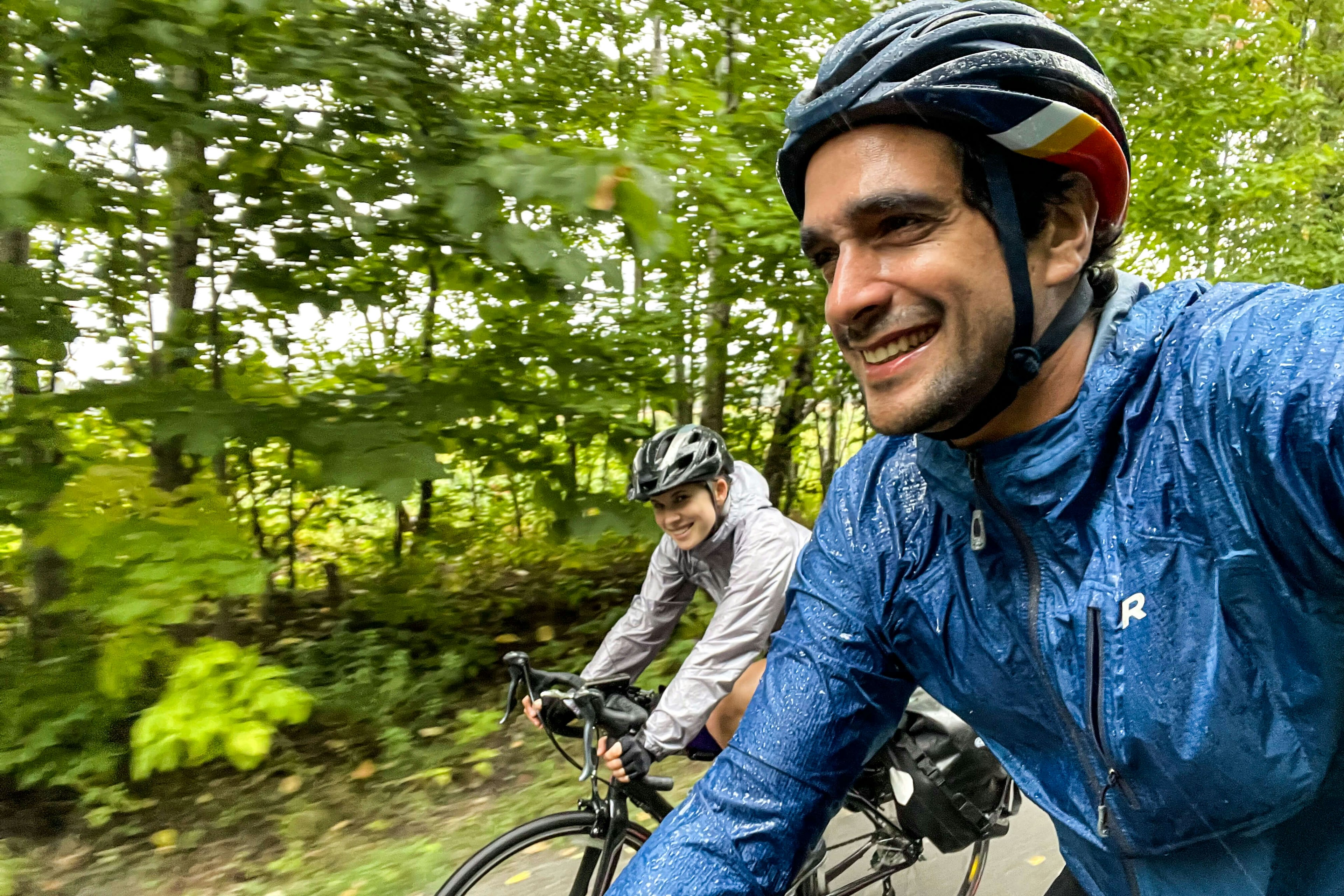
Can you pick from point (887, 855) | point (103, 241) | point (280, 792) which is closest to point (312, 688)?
point (280, 792)

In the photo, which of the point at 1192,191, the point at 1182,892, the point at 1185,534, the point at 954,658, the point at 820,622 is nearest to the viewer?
the point at 1185,534

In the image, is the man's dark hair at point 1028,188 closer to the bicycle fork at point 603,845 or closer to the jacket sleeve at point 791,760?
the jacket sleeve at point 791,760

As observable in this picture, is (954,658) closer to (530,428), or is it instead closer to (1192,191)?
(530,428)

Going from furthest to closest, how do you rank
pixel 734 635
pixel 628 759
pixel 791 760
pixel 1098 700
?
pixel 734 635 → pixel 628 759 → pixel 791 760 → pixel 1098 700

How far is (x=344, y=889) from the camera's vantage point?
12.0 feet

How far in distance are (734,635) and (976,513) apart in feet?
5.94

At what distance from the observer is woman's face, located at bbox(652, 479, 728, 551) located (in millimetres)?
3363

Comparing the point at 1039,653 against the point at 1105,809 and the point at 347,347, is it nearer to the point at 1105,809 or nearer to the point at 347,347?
the point at 1105,809

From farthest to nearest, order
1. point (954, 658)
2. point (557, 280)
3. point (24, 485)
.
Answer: point (557, 280), point (24, 485), point (954, 658)

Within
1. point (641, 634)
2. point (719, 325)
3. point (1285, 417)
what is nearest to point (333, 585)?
point (719, 325)

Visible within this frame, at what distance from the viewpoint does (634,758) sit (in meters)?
2.60

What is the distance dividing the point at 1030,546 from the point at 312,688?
4.91m

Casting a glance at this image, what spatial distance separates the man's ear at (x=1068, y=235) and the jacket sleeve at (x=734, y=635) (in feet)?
5.85

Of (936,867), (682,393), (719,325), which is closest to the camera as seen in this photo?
(936,867)
